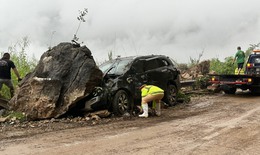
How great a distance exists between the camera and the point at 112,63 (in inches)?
461

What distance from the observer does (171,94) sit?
12625 mm

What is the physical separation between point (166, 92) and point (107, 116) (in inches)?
126

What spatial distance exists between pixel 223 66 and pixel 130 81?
41.6ft

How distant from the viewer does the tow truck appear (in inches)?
588

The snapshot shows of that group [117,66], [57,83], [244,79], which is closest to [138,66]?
[117,66]

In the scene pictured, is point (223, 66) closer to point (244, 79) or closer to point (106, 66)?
point (244, 79)

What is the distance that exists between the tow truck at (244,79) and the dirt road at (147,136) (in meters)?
4.87

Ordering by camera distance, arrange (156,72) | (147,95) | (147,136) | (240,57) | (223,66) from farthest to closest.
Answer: (223,66), (240,57), (156,72), (147,95), (147,136)

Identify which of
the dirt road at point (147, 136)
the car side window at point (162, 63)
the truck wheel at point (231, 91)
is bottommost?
the dirt road at point (147, 136)

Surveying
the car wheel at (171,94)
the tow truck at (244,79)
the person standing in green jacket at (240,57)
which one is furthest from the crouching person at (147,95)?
the person standing in green jacket at (240,57)

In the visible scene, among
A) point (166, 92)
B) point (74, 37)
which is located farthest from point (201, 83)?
point (74, 37)

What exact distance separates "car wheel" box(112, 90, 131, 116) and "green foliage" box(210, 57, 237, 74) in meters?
12.1

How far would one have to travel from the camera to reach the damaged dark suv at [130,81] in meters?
10.0

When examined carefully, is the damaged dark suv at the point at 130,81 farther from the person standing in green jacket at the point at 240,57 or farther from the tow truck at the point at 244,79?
the person standing in green jacket at the point at 240,57
